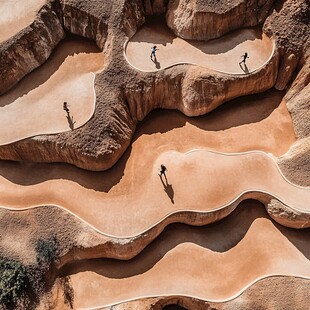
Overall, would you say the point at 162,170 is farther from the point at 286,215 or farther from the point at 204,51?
the point at 204,51

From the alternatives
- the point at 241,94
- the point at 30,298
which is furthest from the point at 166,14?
the point at 30,298

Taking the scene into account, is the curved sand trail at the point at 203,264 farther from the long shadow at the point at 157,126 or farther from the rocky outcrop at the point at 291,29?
the rocky outcrop at the point at 291,29

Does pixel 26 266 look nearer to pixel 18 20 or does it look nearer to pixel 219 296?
pixel 219 296

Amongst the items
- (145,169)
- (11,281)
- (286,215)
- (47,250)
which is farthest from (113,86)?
(286,215)

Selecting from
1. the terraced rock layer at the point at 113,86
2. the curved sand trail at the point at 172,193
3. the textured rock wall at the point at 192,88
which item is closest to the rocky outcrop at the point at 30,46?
the terraced rock layer at the point at 113,86

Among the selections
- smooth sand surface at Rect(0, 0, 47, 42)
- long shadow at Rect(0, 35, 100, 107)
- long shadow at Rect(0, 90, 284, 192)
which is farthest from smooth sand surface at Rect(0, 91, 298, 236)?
smooth sand surface at Rect(0, 0, 47, 42)

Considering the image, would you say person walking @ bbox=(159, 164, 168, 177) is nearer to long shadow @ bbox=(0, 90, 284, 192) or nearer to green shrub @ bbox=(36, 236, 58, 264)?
long shadow @ bbox=(0, 90, 284, 192)

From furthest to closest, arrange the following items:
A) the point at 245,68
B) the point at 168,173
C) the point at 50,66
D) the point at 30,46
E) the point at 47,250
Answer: the point at 50,66, the point at 245,68, the point at 30,46, the point at 168,173, the point at 47,250
